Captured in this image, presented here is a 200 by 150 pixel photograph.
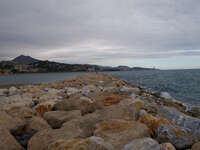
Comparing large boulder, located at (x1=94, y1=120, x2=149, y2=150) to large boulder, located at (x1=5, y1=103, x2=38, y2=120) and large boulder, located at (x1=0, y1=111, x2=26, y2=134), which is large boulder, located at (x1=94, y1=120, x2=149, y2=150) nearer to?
large boulder, located at (x1=0, y1=111, x2=26, y2=134)

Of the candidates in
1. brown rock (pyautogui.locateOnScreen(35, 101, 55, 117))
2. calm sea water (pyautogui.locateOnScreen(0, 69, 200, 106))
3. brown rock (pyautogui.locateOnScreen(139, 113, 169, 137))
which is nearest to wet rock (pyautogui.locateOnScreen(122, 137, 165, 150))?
brown rock (pyautogui.locateOnScreen(139, 113, 169, 137))

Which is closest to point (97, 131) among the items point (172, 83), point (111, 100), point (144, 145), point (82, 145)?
point (82, 145)

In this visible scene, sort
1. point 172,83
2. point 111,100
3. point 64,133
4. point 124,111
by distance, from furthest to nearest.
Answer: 1. point 172,83
2. point 111,100
3. point 124,111
4. point 64,133

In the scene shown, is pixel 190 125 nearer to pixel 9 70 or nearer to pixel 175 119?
pixel 175 119

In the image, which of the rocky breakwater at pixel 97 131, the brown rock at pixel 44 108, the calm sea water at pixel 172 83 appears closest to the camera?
the rocky breakwater at pixel 97 131

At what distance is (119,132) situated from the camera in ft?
8.95

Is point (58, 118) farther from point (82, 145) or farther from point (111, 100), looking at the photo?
point (111, 100)

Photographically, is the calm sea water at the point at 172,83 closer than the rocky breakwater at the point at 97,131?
No

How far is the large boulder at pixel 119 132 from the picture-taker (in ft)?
8.35

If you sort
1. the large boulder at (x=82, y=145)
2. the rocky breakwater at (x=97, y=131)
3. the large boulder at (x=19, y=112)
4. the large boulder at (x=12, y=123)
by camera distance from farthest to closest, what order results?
the large boulder at (x=19, y=112), the large boulder at (x=12, y=123), the rocky breakwater at (x=97, y=131), the large boulder at (x=82, y=145)

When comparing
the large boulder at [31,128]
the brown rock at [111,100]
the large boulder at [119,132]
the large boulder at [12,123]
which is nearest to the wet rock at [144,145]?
the large boulder at [119,132]

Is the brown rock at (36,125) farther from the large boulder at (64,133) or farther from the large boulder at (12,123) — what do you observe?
the large boulder at (64,133)

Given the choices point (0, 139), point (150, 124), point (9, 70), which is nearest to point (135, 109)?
point (150, 124)

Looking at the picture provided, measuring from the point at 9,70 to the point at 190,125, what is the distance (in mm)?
88419
